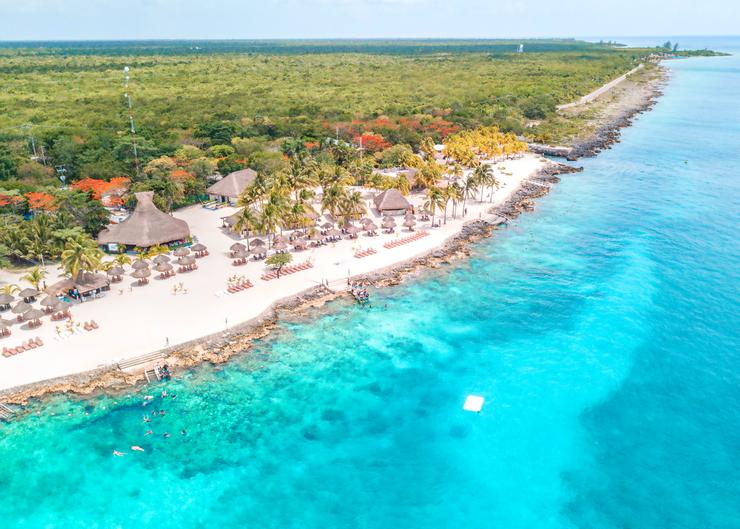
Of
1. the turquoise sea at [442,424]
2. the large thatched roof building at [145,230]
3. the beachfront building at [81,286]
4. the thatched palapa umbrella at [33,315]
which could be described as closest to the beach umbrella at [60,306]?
the thatched palapa umbrella at [33,315]

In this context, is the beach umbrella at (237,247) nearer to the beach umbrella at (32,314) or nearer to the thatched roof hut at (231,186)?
the thatched roof hut at (231,186)

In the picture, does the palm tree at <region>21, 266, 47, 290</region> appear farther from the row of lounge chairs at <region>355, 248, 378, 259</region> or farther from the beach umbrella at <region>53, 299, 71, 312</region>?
the row of lounge chairs at <region>355, 248, 378, 259</region>

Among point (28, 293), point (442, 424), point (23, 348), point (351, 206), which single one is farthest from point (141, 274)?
point (442, 424)

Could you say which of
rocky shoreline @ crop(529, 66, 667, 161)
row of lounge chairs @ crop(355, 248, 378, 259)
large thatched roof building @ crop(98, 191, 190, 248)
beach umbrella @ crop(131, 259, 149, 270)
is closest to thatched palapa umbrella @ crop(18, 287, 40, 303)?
beach umbrella @ crop(131, 259, 149, 270)

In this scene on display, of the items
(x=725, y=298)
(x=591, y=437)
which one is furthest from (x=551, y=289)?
(x=591, y=437)

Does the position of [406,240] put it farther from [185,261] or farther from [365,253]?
[185,261]

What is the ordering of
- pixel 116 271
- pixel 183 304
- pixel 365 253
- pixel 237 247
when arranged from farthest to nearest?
pixel 365 253
pixel 237 247
pixel 116 271
pixel 183 304

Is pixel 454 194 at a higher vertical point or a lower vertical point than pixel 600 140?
lower
